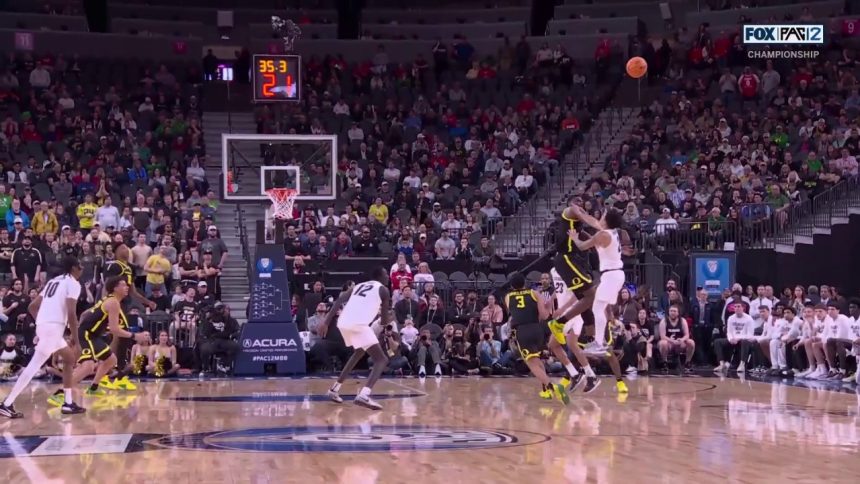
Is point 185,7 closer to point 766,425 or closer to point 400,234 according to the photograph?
point 400,234

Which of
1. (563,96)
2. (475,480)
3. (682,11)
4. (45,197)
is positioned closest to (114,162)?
(45,197)

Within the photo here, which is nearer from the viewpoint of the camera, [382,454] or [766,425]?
[382,454]

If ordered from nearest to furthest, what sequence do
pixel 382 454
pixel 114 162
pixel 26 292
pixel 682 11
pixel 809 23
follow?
pixel 382 454 → pixel 26 292 → pixel 114 162 → pixel 809 23 → pixel 682 11

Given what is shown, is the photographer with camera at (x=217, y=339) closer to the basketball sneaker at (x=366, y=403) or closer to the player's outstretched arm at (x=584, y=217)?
the basketball sneaker at (x=366, y=403)

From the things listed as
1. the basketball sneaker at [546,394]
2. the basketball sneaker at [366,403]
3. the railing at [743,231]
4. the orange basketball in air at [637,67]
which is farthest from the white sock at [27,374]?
the orange basketball in air at [637,67]

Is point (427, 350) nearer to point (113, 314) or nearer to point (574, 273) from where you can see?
point (574, 273)

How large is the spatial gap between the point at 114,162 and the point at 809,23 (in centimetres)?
1726

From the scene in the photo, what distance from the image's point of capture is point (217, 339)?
66.1 feet

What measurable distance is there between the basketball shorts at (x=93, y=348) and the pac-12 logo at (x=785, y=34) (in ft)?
68.1

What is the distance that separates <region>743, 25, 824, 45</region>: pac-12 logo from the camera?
100 feet

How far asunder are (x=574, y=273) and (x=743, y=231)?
1057 cm

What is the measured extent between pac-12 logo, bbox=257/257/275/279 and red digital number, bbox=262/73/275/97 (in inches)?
264

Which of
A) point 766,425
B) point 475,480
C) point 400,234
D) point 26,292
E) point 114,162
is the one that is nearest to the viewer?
point 475,480

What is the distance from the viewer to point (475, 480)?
8422 mm
